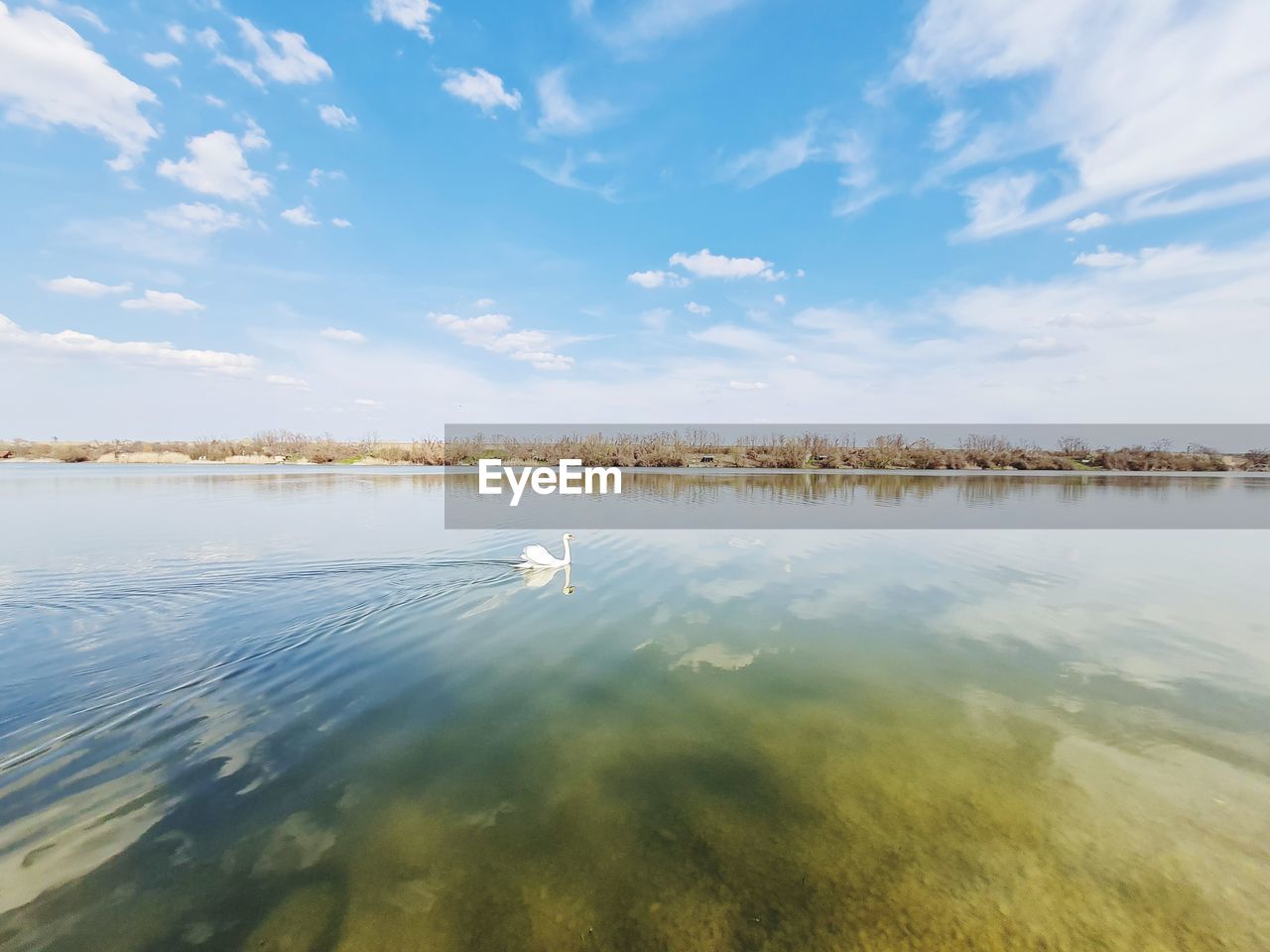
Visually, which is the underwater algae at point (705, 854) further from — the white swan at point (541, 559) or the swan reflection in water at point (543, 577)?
the white swan at point (541, 559)

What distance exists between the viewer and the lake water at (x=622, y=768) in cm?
252

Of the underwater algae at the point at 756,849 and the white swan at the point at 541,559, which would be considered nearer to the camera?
the underwater algae at the point at 756,849

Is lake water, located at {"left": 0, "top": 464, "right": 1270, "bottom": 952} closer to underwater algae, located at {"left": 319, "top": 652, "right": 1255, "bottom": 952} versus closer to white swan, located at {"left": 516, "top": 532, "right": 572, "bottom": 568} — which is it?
underwater algae, located at {"left": 319, "top": 652, "right": 1255, "bottom": 952}

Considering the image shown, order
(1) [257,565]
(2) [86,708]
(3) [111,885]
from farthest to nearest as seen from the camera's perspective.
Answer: (1) [257,565] < (2) [86,708] < (3) [111,885]

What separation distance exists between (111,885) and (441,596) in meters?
A: 5.68

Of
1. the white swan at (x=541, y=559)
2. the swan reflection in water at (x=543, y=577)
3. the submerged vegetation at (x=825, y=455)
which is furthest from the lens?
the submerged vegetation at (x=825, y=455)

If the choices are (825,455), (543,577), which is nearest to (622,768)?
(543,577)

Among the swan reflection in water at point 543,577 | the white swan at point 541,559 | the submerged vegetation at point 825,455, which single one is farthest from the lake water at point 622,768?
the submerged vegetation at point 825,455

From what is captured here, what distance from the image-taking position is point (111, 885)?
8.54 feet

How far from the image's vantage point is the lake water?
8.27 feet

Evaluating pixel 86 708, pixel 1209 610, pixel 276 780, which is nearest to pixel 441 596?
pixel 86 708

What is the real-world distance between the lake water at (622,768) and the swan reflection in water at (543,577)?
432 mm

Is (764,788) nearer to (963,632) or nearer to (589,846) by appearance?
(589,846)

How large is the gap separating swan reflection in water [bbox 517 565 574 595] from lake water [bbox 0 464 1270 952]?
0.43 meters
